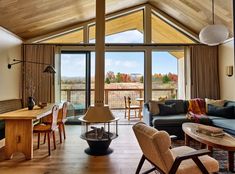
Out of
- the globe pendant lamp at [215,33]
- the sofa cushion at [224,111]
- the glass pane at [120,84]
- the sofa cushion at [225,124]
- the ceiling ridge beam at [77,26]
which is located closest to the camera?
the globe pendant lamp at [215,33]

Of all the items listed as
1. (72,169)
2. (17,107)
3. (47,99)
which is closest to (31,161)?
(72,169)

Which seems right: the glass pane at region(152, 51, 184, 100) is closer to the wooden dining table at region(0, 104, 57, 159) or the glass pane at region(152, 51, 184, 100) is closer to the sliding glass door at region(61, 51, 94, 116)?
the sliding glass door at region(61, 51, 94, 116)

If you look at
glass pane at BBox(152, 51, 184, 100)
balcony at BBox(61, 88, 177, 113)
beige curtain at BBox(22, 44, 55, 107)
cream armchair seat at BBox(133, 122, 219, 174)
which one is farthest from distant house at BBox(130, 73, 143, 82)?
cream armchair seat at BBox(133, 122, 219, 174)

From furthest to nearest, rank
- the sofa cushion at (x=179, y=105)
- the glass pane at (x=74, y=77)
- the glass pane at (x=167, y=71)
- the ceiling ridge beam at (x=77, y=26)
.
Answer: the glass pane at (x=167, y=71) → the glass pane at (x=74, y=77) → the ceiling ridge beam at (x=77, y=26) → the sofa cushion at (x=179, y=105)

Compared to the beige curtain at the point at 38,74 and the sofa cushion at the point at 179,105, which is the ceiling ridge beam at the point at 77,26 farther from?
the sofa cushion at the point at 179,105

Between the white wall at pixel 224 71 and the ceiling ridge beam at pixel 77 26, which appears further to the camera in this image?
the ceiling ridge beam at pixel 77 26

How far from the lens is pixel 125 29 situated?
682cm

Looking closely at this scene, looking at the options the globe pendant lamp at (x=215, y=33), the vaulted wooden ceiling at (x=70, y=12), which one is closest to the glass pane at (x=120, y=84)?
the vaulted wooden ceiling at (x=70, y=12)

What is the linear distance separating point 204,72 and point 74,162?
479 centimetres

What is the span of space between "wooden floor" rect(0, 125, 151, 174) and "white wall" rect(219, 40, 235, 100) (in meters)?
3.23

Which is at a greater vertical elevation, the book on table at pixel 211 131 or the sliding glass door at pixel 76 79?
the sliding glass door at pixel 76 79

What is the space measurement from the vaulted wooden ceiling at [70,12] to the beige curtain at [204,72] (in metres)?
0.70

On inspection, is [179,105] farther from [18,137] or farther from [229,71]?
[18,137]

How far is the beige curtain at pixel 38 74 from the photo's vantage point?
6441 mm
